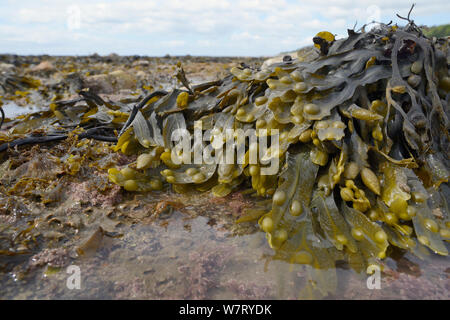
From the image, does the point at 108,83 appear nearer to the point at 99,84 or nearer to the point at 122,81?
the point at 99,84

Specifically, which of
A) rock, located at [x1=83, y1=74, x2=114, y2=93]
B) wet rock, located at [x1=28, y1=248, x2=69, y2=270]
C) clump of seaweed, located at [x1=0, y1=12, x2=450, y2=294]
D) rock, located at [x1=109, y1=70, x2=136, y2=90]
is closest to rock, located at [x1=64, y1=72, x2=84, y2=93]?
rock, located at [x1=83, y1=74, x2=114, y2=93]

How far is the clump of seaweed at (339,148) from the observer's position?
1176mm

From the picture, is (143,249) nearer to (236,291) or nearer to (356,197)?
(236,291)

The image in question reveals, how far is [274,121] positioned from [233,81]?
1.62ft

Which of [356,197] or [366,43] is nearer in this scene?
[356,197]

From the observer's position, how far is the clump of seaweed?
1.18m

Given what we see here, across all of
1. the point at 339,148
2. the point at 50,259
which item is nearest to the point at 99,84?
the point at 50,259

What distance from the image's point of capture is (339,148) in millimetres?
1301

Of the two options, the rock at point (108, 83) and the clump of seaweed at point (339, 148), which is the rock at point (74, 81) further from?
the clump of seaweed at point (339, 148)

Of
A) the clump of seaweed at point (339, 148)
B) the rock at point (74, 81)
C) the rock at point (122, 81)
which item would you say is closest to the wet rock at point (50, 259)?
the clump of seaweed at point (339, 148)

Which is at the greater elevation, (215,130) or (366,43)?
(366,43)
